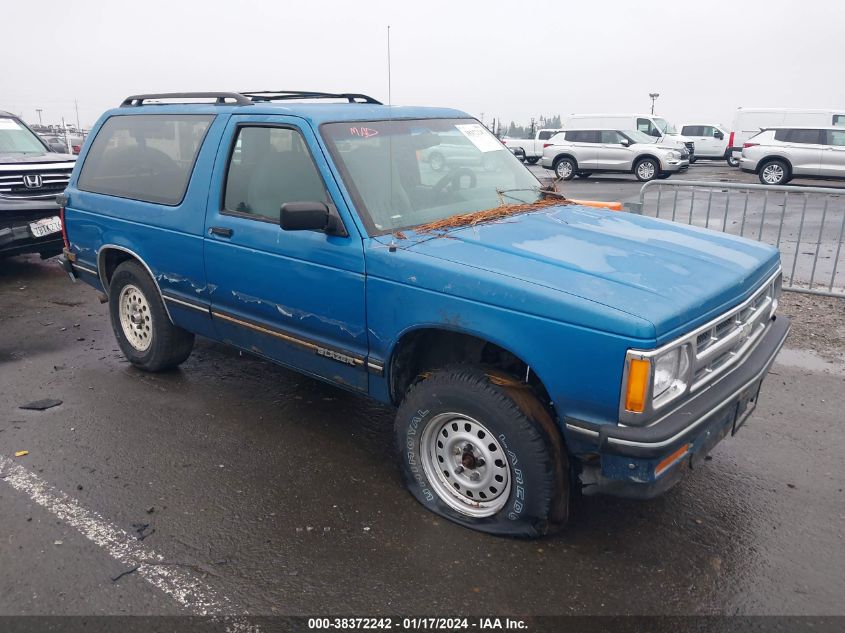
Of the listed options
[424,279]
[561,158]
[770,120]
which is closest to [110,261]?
[424,279]

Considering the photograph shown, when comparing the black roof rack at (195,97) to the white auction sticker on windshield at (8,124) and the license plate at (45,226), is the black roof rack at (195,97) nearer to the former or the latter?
the license plate at (45,226)

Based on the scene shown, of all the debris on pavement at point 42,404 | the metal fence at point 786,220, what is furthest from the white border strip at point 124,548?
the metal fence at point 786,220

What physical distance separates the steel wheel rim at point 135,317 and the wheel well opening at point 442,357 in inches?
94.9

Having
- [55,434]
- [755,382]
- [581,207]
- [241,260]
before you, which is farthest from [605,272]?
[55,434]

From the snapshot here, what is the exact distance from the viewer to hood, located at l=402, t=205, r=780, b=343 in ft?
9.08

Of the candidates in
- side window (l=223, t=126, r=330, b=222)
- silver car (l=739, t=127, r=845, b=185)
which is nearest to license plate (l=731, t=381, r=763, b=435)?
side window (l=223, t=126, r=330, b=222)

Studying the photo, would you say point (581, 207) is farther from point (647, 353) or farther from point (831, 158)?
point (831, 158)

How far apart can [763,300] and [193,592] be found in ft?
10.1

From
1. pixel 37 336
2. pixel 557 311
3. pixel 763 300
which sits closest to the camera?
pixel 557 311

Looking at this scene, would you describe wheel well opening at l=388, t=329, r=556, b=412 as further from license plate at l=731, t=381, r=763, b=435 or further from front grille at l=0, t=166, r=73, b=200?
front grille at l=0, t=166, r=73, b=200

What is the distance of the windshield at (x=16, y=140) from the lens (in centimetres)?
937

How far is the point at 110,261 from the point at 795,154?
20.2m

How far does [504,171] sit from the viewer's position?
4426 millimetres

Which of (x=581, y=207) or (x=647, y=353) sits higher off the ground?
(x=581, y=207)
